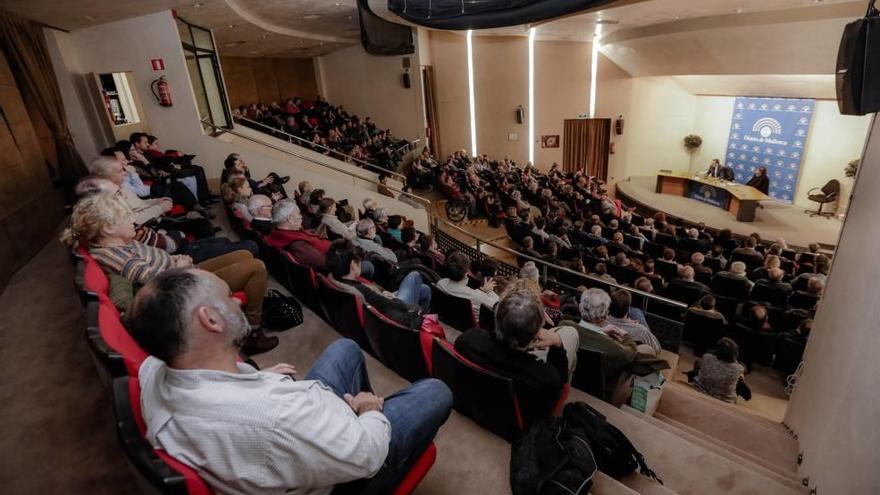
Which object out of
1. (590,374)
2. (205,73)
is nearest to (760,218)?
(590,374)

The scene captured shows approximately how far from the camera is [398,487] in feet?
4.88

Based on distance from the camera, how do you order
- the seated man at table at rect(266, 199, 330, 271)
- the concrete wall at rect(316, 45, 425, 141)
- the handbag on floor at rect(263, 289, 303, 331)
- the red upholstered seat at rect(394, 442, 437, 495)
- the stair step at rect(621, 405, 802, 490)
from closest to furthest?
the red upholstered seat at rect(394, 442, 437, 495) → the stair step at rect(621, 405, 802, 490) → the handbag on floor at rect(263, 289, 303, 331) → the seated man at table at rect(266, 199, 330, 271) → the concrete wall at rect(316, 45, 425, 141)

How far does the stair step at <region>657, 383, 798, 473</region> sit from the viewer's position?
2.93m

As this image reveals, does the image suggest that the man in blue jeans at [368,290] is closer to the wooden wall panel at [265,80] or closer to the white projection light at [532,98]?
the white projection light at [532,98]

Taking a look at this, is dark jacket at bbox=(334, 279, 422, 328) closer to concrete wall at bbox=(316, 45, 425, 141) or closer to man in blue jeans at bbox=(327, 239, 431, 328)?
man in blue jeans at bbox=(327, 239, 431, 328)

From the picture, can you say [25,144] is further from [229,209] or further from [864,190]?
[864,190]

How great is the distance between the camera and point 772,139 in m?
11.4

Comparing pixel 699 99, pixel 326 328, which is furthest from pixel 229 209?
pixel 699 99

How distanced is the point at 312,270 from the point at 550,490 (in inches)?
75.3

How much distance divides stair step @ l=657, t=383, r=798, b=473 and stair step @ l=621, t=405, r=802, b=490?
15cm

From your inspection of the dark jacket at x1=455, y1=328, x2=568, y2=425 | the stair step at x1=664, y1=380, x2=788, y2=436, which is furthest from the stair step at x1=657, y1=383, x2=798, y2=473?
the dark jacket at x1=455, y1=328, x2=568, y2=425

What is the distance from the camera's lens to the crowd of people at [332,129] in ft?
35.6

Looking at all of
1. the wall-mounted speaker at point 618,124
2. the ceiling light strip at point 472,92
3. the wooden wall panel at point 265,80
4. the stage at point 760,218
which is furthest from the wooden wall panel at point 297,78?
the stage at point 760,218

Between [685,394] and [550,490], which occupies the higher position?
[550,490]
